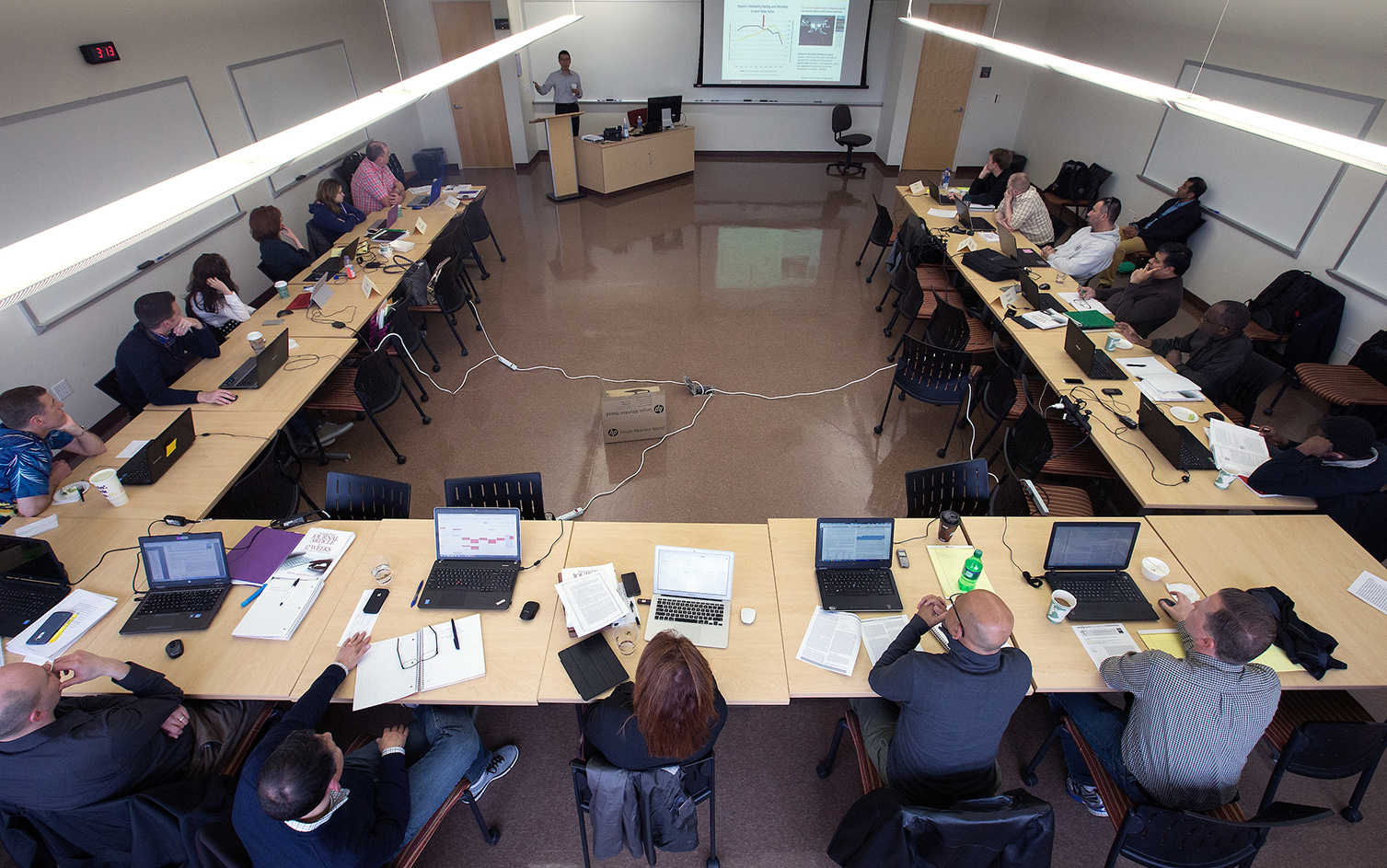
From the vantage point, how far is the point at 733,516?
4227 millimetres

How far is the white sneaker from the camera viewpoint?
2795 mm

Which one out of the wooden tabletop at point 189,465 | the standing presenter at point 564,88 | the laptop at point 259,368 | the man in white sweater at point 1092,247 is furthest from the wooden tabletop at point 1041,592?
the standing presenter at point 564,88

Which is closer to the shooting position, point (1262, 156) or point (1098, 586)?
point (1098, 586)

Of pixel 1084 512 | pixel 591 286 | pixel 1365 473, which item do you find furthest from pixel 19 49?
pixel 1365 473

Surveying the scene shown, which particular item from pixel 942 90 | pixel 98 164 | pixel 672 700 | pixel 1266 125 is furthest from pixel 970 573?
pixel 942 90

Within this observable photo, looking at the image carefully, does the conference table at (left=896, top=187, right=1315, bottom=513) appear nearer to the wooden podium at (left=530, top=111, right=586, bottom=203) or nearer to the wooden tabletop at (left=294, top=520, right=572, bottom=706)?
the wooden tabletop at (left=294, top=520, right=572, bottom=706)

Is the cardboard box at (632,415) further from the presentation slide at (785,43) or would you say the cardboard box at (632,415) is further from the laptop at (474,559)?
the presentation slide at (785,43)

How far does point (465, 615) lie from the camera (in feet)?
8.87

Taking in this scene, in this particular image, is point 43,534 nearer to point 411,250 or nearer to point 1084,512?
point 411,250

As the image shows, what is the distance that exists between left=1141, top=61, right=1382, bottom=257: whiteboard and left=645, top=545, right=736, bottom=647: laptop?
19.1 ft

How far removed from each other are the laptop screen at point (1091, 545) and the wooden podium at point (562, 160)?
8542mm

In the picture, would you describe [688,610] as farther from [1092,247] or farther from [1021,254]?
[1092,247]

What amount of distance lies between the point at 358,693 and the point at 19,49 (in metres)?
5.25

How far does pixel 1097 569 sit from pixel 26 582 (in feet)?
15.4
